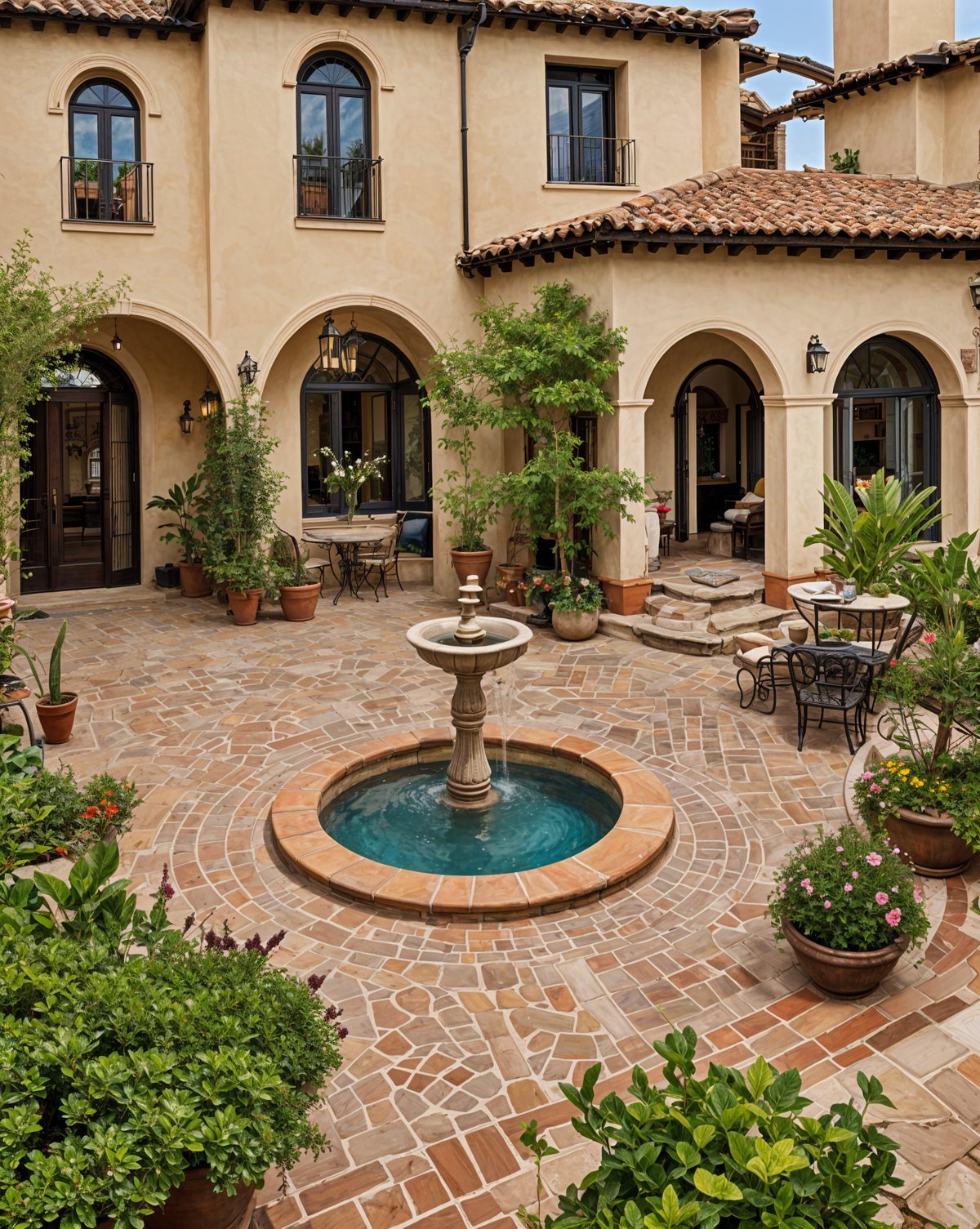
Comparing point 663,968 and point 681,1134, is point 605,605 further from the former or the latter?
point 681,1134

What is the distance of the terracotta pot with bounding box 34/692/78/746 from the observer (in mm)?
9508

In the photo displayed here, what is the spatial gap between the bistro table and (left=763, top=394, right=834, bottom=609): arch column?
5.83 m

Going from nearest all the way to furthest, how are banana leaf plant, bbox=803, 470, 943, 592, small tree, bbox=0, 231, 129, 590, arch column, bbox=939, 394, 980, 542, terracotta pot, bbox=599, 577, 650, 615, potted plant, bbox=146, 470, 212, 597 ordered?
small tree, bbox=0, 231, 129, 590 < banana leaf plant, bbox=803, 470, 943, 592 < terracotta pot, bbox=599, 577, 650, 615 < arch column, bbox=939, 394, 980, 542 < potted plant, bbox=146, 470, 212, 597

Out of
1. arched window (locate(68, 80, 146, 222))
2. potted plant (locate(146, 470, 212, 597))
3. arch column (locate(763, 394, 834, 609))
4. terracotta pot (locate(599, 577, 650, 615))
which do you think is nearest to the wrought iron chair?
terracotta pot (locate(599, 577, 650, 615))

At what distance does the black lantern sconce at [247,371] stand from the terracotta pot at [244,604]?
298 cm

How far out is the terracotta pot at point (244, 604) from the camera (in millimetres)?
14445

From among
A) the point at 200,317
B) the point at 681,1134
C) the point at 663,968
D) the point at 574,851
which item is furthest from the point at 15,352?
the point at 681,1134

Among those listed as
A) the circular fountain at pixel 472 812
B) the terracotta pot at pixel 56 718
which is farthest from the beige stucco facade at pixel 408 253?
the terracotta pot at pixel 56 718

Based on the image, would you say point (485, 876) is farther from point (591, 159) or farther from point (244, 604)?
point (591, 159)

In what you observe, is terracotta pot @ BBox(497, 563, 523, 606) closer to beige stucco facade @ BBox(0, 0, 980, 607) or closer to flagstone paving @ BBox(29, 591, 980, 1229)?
beige stucco facade @ BBox(0, 0, 980, 607)

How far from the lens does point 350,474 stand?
56.4 feet

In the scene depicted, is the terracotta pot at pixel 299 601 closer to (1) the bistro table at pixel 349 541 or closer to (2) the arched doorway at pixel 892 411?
(1) the bistro table at pixel 349 541

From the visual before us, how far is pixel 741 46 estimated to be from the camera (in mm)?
19766

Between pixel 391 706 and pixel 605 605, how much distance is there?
4.60 metres
